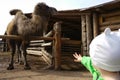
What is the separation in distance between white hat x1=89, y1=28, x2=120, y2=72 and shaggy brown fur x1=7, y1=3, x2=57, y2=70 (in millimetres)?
8621

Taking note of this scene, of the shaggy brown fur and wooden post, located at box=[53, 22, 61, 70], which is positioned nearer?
the shaggy brown fur

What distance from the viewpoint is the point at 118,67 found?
5.02 feet

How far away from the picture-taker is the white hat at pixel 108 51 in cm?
150

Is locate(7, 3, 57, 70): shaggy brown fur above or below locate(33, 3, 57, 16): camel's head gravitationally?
below

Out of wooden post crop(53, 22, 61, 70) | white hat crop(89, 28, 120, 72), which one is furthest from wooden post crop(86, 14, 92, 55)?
white hat crop(89, 28, 120, 72)

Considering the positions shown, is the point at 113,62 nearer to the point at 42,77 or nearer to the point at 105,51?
the point at 105,51

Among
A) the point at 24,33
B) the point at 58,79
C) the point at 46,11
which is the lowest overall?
the point at 58,79

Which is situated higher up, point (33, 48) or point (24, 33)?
point (24, 33)

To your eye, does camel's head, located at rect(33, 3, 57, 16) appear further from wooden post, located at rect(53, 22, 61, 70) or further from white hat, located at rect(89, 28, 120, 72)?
white hat, located at rect(89, 28, 120, 72)

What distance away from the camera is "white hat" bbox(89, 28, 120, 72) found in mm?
1499

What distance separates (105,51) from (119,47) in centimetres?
8

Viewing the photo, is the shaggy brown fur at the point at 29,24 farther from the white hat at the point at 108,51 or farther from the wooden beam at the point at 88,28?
the white hat at the point at 108,51

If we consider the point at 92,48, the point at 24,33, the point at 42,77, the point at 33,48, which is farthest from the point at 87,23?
the point at 92,48

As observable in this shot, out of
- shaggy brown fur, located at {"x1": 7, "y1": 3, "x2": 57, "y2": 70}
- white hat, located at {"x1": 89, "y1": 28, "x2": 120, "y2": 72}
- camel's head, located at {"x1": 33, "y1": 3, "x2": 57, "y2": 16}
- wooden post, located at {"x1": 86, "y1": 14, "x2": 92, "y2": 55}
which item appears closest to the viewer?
white hat, located at {"x1": 89, "y1": 28, "x2": 120, "y2": 72}
